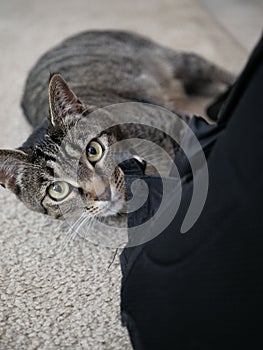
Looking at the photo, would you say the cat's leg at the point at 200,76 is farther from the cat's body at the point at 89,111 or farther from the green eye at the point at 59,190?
the green eye at the point at 59,190

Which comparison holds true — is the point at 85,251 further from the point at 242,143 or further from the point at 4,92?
the point at 4,92

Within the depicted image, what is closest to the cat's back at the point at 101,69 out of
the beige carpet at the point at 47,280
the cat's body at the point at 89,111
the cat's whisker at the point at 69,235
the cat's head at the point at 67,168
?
the cat's body at the point at 89,111

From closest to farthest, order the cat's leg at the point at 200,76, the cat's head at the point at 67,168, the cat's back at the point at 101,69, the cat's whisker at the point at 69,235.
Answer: the cat's head at the point at 67,168, the cat's whisker at the point at 69,235, the cat's back at the point at 101,69, the cat's leg at the point at 200,76

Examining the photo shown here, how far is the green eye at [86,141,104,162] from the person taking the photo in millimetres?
1149

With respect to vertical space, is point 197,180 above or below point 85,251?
above

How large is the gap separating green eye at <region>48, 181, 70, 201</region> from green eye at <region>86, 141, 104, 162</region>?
9cm

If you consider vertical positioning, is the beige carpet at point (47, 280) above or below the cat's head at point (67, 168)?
below

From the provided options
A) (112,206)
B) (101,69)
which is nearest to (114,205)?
(112,206)

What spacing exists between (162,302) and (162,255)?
0.08 meters

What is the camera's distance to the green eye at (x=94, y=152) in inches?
45.3

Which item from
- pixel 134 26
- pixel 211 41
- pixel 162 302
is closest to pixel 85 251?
pixel 162 302

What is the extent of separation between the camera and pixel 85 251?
4.07 feet

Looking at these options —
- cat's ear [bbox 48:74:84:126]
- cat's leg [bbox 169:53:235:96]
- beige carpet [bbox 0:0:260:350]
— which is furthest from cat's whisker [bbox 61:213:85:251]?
cat's leg [bbox 169:53:235:96]

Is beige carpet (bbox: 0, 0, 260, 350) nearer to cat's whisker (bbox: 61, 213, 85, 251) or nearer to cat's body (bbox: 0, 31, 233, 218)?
cat's whisker (bbox: 61, 213, 85, 251)
